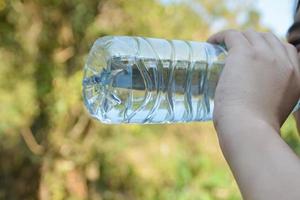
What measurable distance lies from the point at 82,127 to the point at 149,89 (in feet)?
5.28

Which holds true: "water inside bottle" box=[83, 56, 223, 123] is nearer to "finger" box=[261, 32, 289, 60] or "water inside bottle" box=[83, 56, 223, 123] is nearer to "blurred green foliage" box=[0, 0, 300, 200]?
"finger" box=[261, 32, 289, 60]

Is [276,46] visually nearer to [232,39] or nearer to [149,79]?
[232,39]

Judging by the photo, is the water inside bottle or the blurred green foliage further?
the blurred green foliage

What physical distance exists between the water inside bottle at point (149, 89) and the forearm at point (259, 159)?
0.12m

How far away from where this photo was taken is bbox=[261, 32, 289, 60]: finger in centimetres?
62

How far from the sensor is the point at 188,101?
0.74m

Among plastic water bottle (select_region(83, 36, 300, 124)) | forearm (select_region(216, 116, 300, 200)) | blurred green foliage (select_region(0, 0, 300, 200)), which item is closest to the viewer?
forearm (select_region(216, 116, 300, 200))

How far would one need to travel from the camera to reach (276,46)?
2.04 ft

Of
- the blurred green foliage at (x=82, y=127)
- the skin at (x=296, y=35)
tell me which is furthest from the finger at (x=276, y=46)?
the blurred green foliage at (x=82, y=127)

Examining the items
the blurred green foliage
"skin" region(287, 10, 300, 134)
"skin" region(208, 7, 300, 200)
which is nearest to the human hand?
"skin" region(208, 7, 300, 200)

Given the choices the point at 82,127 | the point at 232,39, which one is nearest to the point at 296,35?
the point at 232,39

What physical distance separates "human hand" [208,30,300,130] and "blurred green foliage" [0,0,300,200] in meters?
1.45

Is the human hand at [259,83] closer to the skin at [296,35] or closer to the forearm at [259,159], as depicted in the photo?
the forearm at [259,159]

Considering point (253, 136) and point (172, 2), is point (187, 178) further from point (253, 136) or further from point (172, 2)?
point (253, 136)
